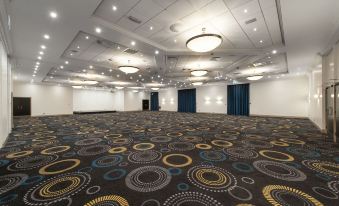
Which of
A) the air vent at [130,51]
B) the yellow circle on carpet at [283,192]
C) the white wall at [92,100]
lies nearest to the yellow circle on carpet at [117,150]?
the yellow circle on carpet at [283,192]

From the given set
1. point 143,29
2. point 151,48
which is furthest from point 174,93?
point 143,29

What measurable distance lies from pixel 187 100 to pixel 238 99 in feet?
22.8

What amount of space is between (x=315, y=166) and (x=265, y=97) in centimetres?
1328

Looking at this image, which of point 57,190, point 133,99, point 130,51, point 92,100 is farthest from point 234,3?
point 133,99

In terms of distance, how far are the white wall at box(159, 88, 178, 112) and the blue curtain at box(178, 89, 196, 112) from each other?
994mm

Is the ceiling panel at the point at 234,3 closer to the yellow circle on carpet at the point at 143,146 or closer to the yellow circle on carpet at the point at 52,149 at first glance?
the yellow circle on carpet at the point at 143,146

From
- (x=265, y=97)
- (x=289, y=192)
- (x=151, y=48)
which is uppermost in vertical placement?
(x=151, y=48)

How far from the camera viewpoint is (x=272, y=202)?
1.79 m

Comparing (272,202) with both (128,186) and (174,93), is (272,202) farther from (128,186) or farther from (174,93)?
(174,93)

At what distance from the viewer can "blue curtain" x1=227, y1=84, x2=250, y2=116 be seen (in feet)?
51.0

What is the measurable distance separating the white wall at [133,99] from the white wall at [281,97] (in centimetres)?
1723

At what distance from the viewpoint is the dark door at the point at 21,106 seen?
14.5 m

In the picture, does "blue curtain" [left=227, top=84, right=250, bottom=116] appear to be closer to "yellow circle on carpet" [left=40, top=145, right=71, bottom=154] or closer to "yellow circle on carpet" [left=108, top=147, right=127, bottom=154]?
"yellow circle on carpet" [left=108, top=147, right=127, bottom=154]

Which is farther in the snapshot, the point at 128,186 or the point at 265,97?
the point at 265,97
